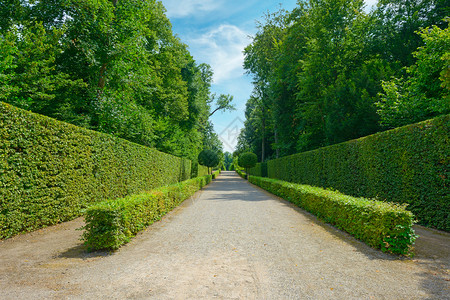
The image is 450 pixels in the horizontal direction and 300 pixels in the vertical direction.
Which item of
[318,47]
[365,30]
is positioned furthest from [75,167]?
[365,30]

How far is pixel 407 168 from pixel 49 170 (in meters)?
10.3

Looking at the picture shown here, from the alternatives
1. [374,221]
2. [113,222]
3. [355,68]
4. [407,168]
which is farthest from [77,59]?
[355,68]

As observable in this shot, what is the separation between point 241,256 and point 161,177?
1314 centimetres

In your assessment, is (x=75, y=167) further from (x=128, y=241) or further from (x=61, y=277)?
(x=61, y=277)

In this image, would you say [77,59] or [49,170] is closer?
[49,170]

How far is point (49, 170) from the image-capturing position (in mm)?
6395

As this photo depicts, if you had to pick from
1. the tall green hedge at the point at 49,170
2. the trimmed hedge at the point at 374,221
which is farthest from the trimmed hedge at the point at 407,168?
the tall green hedge at the point at 49,170

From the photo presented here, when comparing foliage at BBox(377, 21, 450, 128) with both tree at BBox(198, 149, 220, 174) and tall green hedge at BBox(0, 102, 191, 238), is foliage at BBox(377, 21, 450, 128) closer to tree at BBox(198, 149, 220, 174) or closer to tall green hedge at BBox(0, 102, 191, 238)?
tall green hedge at BBox(0, 102, 191, 238)

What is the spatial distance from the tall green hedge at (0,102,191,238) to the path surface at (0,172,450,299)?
614 mm

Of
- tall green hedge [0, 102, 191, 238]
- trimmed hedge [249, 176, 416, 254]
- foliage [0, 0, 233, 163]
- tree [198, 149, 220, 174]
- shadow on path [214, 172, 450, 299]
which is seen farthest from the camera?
tree [198, 149, 220, 174]

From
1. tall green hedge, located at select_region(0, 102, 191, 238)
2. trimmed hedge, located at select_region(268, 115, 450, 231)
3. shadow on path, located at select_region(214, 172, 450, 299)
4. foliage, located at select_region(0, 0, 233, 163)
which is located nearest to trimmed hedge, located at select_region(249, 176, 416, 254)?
shadow on path, located at select_region(214, 172, 450, 299)

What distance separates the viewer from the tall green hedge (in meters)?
5.20

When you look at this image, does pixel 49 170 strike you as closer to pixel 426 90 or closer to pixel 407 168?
pixel 407 168

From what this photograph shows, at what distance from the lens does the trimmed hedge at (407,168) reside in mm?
6078
